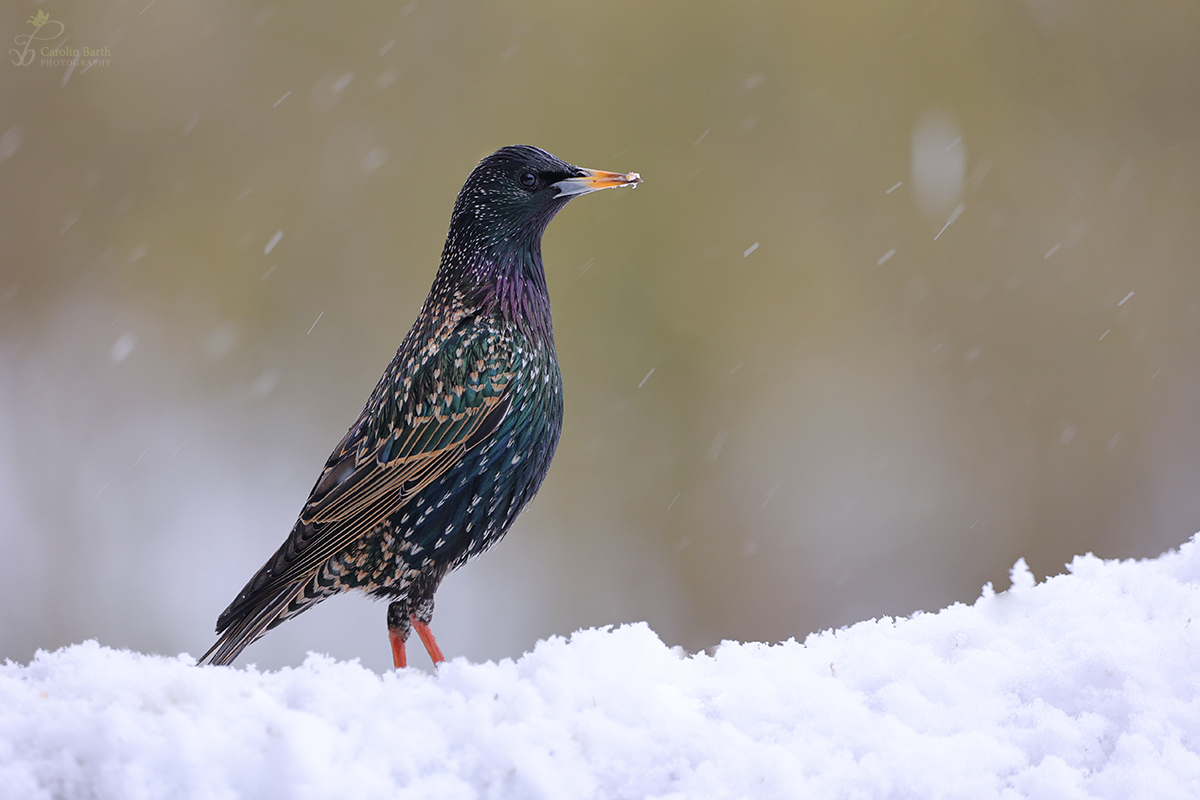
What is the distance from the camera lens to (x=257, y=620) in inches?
73.5

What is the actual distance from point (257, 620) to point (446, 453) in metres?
0.57

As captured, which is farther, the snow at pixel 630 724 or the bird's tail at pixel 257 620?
the bird's tail at pixel 257 620

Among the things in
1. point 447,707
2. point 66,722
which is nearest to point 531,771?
point 447,707

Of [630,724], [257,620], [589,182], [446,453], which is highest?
[589,182]

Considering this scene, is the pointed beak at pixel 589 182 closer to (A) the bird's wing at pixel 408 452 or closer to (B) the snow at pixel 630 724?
(A) the bird's wing at pixel 408 452

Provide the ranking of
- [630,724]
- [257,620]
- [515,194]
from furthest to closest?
[515,194] → [257,620] → [630,724]

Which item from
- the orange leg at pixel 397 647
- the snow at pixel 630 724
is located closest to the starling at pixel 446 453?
the orange leg at pixel 397 647

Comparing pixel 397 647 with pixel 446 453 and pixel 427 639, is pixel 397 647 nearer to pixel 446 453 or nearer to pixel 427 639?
pixel 427 639

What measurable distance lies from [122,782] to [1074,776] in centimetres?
131

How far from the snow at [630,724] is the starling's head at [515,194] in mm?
1012

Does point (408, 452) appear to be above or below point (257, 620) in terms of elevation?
above

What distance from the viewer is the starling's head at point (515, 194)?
6.59 feet

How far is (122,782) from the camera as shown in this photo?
1.05m

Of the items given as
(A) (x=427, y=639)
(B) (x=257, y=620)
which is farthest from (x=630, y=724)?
(B) (x=257, y=620)
